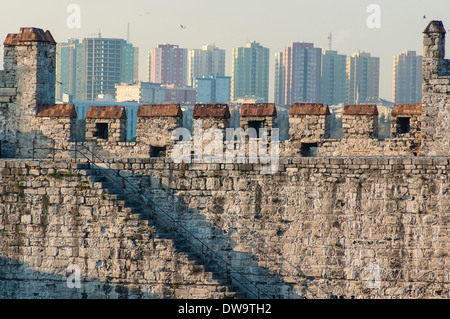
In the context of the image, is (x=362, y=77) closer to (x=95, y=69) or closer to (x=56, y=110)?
(x=95, y=69)

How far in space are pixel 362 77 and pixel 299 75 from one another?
22526mm

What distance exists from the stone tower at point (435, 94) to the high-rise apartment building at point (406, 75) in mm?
116131

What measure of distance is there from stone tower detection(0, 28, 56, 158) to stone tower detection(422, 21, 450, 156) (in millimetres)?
8630

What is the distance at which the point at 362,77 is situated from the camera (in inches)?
5827

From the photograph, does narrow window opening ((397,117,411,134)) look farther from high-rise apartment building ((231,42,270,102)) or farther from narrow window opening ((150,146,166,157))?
high-rise apartment building ((231,42,270,102))

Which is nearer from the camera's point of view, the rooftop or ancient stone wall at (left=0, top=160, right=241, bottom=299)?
ancient stone wall at (left=0, top=160, right=241, bottom=299)

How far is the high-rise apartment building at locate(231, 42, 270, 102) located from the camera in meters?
176

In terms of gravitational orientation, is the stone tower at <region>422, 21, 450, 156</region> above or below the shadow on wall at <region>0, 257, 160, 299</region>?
above

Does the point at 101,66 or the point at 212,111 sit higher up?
the point at 101,66

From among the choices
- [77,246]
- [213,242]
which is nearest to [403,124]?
[213,242]

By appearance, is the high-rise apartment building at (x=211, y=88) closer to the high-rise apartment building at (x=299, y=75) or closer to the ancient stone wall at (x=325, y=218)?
the high-rise apartment building at (x=299, y=75)

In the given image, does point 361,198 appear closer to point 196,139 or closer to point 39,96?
point 196,139

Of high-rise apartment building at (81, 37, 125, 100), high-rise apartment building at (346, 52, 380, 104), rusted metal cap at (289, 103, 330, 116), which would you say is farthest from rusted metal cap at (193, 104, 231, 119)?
high-rise apartment building at (81, 37, 125, 100)

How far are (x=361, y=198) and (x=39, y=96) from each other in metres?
7.84
